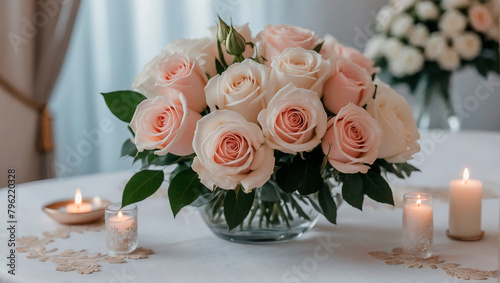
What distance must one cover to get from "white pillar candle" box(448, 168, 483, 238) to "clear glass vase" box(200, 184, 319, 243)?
26cm

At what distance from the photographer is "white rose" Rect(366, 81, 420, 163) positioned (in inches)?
35.7

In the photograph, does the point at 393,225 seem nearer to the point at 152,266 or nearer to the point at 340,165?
the point at 340,165

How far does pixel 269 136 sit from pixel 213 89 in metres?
0.12

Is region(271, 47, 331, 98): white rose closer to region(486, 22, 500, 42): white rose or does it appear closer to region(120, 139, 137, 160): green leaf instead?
region(120, 139, 137, 160): green leaf

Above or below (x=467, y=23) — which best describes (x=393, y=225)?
below

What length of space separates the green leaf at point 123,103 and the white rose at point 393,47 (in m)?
1.76

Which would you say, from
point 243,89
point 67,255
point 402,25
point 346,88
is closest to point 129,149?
point 67,255

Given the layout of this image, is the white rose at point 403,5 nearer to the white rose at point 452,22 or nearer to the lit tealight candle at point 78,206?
the white rose at point 452,22

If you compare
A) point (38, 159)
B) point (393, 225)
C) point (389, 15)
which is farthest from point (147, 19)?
point (393, 225)

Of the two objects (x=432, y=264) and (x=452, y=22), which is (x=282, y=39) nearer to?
(x=432, y=264)

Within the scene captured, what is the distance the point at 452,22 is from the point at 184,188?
1.89 metres

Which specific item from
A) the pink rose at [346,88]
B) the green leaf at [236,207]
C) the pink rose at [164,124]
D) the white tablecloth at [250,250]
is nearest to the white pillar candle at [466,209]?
the white tablecloth at [250,250]

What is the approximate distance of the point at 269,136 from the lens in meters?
0.85

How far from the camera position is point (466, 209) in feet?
3.40
